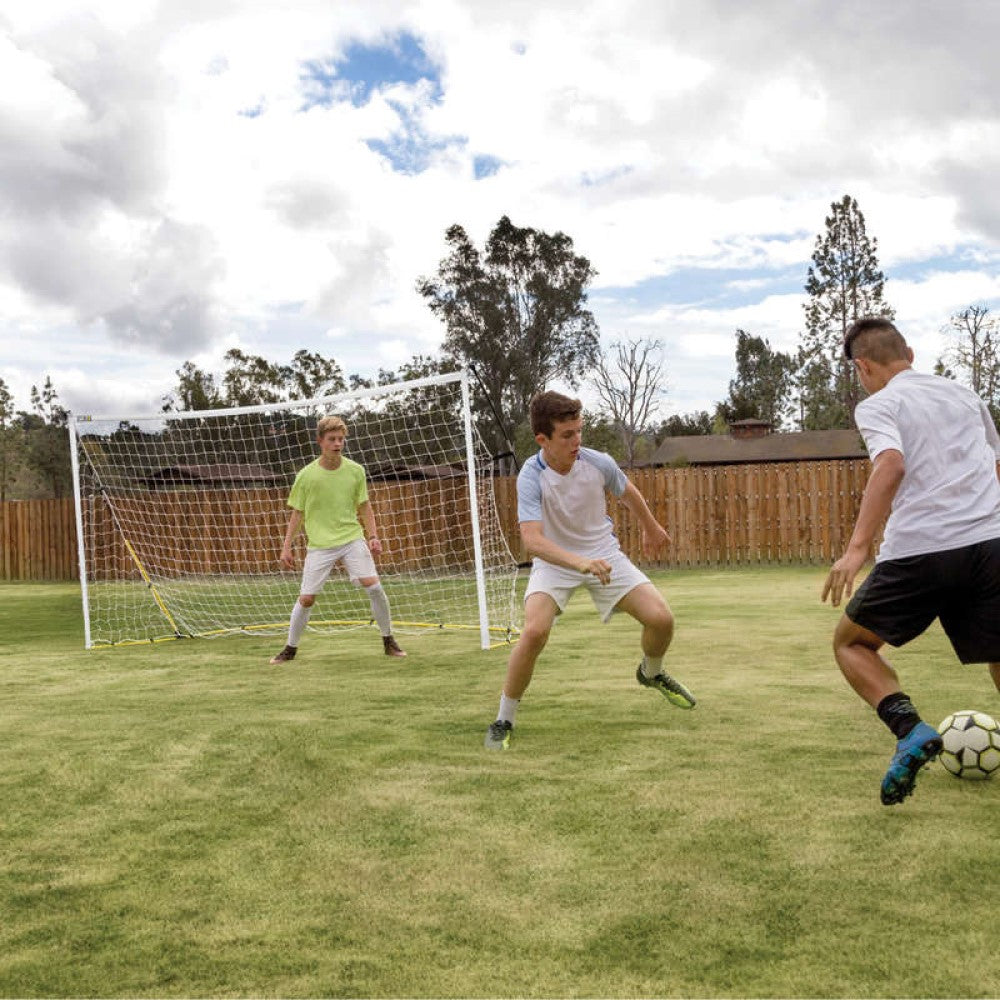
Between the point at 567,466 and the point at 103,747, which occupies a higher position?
the point at 567,466

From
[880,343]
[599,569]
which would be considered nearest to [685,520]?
[599,569]

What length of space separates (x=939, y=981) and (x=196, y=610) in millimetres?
13541

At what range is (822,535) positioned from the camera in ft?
70.5

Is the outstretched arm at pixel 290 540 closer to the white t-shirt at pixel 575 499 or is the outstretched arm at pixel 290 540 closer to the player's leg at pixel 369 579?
the player's leg at pixel 369 579

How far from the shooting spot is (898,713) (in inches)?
159

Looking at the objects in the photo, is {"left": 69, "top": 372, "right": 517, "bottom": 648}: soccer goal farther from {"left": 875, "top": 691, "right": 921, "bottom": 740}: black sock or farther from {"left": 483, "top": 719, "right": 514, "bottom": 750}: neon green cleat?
{"left": 875, "top": 691, "right": 921, "bottom": 740}: black sock

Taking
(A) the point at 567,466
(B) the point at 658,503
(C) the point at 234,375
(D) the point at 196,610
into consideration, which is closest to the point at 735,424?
(C) the point at 234,375

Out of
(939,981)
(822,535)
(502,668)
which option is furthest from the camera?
(822,535)

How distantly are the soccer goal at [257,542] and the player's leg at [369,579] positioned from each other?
33.3 inches

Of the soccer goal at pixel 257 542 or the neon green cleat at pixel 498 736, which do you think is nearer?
the neon green cleat at pixel 498 736

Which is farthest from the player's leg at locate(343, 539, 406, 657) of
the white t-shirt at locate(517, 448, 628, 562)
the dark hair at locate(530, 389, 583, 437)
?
the dark hair at locate(530, 389, 583, 437)

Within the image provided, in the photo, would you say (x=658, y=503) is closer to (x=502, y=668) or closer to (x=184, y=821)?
(x=502, y=668)

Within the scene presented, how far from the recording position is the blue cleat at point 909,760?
12.7ft

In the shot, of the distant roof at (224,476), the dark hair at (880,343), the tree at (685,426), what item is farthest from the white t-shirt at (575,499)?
the tree at (685,426)
